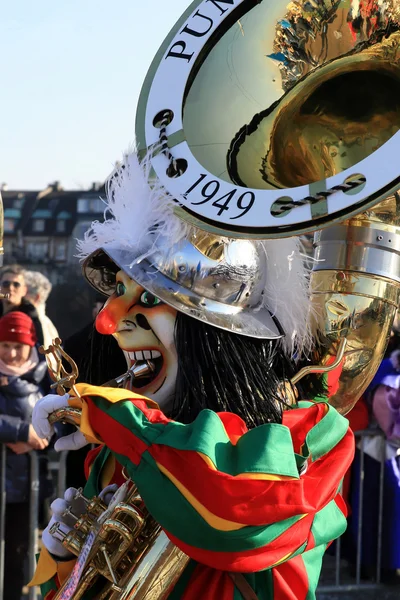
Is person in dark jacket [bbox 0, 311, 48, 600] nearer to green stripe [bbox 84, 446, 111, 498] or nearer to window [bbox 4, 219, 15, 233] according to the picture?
green stripe [bbox 84, 446, 111, 498]

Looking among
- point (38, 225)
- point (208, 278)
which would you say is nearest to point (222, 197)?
point (208, 278)

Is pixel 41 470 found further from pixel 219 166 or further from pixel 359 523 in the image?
pixel 219 166

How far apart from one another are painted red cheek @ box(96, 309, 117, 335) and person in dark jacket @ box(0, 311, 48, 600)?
2.31 meters

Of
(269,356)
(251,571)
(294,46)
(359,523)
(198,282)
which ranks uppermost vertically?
(294,46)

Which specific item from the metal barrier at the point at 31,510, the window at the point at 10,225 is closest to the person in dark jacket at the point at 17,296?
the metal barrier at the point at 31,510

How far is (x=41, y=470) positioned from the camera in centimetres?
498

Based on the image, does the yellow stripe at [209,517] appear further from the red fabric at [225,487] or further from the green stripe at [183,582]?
the green stripe at [183,582]

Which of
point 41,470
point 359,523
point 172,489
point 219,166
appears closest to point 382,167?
point 219,166

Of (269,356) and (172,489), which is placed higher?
(269,356)

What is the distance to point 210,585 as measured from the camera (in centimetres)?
247

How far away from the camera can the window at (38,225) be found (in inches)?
441

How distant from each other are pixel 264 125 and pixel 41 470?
A: 2771 millimetres

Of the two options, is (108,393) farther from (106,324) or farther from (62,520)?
(62,520)

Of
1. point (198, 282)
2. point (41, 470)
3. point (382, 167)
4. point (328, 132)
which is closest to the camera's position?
point (382, 167)
